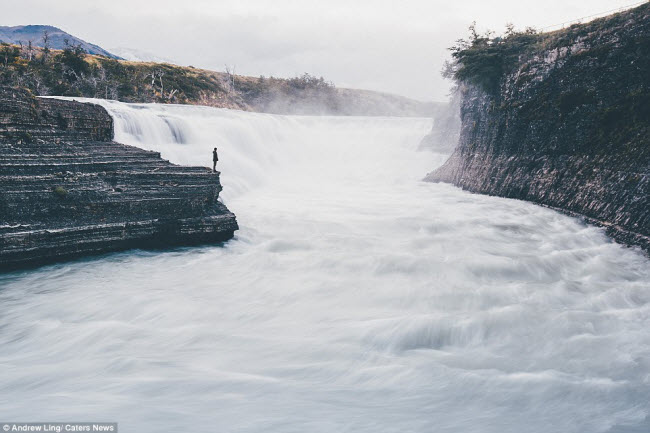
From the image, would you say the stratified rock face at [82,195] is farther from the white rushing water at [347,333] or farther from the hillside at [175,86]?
the hillside at [175,86]

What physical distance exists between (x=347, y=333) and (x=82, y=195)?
265 inches

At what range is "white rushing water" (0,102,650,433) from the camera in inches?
179

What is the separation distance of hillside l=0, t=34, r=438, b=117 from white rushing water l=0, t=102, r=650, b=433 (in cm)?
3169

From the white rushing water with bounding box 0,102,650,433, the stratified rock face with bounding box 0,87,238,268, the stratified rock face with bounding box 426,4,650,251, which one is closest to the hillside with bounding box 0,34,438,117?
the stratified rock face with bounding box 0,87,238,268

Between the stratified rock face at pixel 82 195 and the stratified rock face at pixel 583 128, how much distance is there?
33.7 feet

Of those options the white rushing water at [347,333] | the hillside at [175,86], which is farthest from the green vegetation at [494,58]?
the hillside at [175,86]

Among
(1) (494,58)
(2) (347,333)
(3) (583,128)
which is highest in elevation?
(1) (494,58)

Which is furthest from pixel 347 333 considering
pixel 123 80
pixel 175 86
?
pixel 175 86

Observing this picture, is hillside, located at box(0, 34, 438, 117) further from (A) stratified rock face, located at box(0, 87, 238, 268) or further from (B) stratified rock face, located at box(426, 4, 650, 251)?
(B) stratified rock face, located at box(426, 4, 650, 251)

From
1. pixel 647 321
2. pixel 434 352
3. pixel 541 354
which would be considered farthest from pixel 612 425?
pixel 647 321

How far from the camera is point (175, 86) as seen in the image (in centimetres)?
5038

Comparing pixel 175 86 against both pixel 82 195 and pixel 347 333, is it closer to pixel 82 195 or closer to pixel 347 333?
pixel 82 195

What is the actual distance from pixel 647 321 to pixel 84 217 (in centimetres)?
1113

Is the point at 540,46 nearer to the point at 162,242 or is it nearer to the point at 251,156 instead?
the point at 162,242
